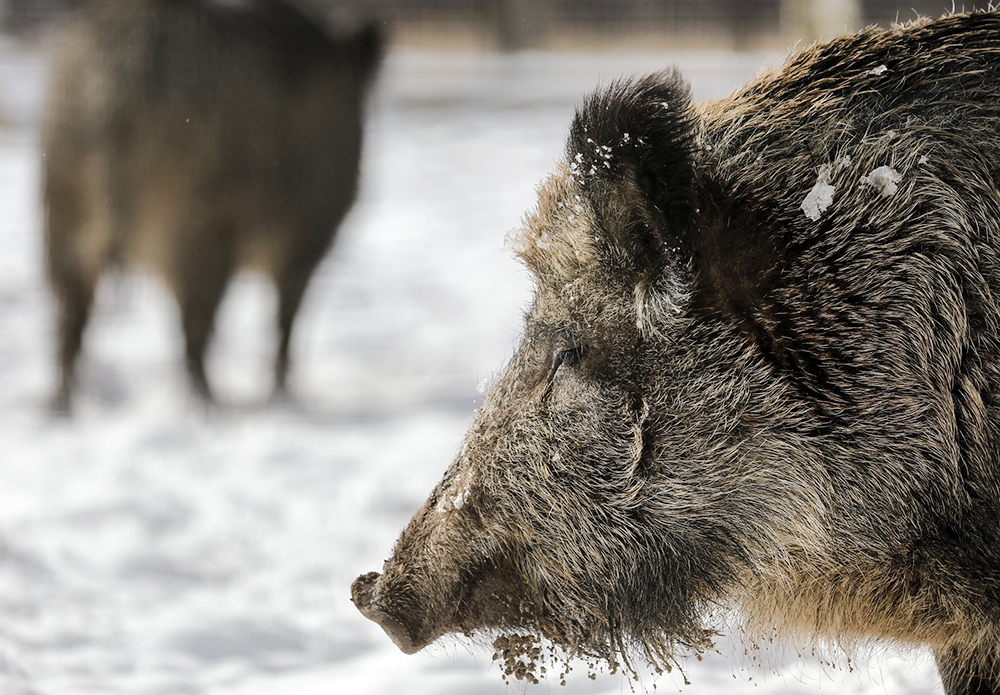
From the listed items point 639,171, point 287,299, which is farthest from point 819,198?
point 287,299

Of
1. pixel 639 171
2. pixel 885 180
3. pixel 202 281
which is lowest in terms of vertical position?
pixel 885 180

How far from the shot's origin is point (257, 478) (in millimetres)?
4227

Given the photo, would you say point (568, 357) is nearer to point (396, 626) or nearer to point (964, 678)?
point (396, 626)

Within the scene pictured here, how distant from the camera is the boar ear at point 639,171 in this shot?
1.89m

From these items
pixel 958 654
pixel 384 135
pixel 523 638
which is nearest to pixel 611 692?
pixel 523 638

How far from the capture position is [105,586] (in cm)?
321

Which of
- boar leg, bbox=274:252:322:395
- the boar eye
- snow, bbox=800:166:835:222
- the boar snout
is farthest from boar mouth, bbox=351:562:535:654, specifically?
boar leg, bbox=274:252:322:395

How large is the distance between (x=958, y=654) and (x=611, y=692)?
0.81 meters

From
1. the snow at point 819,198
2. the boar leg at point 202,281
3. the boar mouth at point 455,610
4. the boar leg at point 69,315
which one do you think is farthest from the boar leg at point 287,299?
the snow at point 819,198

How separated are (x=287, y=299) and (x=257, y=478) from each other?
59.6 inches

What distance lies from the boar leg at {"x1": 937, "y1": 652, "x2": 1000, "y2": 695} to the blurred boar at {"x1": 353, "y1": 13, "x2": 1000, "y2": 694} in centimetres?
2

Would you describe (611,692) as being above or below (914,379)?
below

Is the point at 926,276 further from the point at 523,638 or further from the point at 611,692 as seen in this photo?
the point at 611,692

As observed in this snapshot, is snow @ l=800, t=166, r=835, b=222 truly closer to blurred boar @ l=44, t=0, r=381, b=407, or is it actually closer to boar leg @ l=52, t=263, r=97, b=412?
blurred boar @ l=44, t=0, r=381, b=407
